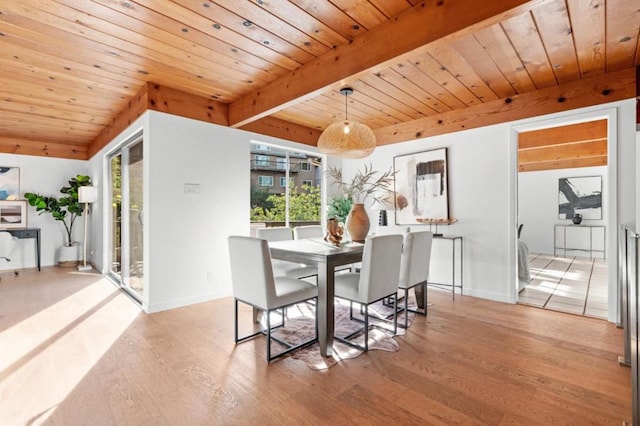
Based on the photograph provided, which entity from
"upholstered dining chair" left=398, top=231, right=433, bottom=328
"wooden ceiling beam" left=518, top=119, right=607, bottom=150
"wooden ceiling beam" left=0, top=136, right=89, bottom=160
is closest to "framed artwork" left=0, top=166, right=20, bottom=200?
"wooden ceiling beam" left=0, top=136, right=89, bottom=160

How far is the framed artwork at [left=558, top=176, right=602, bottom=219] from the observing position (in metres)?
7.02

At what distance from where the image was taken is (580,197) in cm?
726

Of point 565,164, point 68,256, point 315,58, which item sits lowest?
point 68,256

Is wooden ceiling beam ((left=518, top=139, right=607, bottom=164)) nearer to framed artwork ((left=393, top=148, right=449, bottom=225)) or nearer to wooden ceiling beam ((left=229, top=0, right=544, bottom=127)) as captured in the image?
framed artwork ((left=393, top=148, right=449, bottom=225))

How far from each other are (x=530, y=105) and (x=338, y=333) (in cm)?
327

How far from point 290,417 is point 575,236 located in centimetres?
814

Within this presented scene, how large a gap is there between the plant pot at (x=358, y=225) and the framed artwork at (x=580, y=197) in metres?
6.98

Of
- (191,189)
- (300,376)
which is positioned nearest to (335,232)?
(300,376)

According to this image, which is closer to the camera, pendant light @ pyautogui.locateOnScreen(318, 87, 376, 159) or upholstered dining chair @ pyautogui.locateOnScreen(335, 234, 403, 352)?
upholstered dining chair @ pyautogui.locateOnScreen(335, 234, 403, 352)

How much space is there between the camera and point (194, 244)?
3617mm

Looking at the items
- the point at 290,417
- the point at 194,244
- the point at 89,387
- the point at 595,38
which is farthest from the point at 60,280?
the point at 595,38

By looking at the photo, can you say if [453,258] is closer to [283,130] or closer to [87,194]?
[283,130]

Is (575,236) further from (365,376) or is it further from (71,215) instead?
(71,215)

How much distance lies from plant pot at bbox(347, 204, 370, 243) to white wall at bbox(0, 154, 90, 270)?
243 inches
